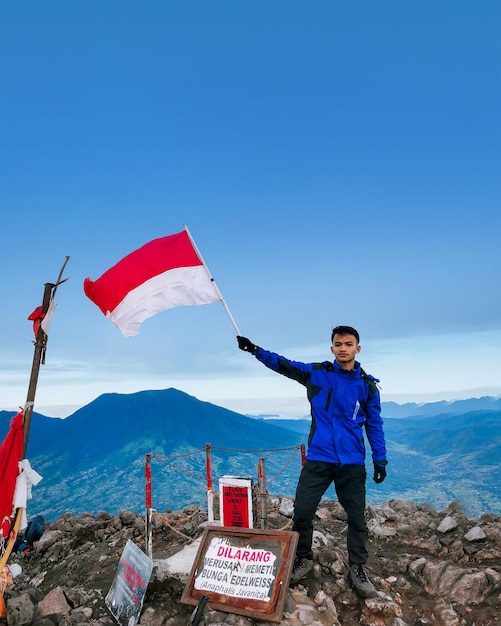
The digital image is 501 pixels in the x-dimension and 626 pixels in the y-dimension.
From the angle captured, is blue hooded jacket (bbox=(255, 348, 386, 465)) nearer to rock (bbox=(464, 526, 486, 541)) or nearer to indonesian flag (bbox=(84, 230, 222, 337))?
indonesian flag (bbox=(84, 230, 222, 337))

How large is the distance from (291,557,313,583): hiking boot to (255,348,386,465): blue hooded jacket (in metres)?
1.49

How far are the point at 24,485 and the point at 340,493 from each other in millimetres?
4105

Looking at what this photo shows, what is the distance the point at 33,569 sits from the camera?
8.73 meters

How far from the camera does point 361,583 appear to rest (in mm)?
5914

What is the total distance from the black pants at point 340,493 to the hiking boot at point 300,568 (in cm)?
55

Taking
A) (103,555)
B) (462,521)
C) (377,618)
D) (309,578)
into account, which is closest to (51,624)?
(103,555)

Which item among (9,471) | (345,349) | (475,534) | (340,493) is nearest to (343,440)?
(340,493)

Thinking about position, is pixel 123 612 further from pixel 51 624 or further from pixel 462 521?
pixel 462 521

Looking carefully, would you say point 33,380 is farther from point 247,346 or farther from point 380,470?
point 380,470

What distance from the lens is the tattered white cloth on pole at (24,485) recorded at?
6.07m

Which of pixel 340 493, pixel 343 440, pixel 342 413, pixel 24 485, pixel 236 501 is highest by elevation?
pixel 342 413

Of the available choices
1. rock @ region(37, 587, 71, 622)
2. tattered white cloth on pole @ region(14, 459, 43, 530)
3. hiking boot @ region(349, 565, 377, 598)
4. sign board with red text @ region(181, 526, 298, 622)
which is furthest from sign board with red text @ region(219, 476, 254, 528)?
tattered white cloth on pole @ region(14, 459, 43, 530)

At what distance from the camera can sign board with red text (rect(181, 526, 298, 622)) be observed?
5223mm

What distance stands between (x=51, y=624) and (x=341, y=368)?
476 cm
